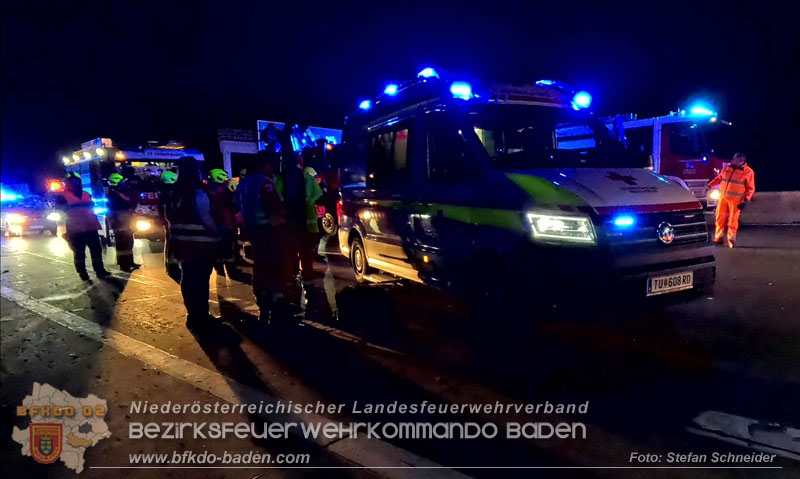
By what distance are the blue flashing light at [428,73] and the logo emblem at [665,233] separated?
2.78 metres

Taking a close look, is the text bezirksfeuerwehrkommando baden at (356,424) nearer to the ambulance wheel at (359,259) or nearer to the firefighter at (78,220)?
the ambulance wheel at (359,259)

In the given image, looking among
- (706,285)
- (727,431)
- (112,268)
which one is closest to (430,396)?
(727,431)

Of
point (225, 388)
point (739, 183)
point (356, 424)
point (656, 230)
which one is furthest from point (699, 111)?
point (225, 388)

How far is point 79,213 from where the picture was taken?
900 cm

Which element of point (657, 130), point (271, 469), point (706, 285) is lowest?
point (271, 469)

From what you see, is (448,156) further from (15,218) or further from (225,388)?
(15,218)

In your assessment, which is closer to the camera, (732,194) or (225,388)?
(225,388)

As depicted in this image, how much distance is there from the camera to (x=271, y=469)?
288 centimetres

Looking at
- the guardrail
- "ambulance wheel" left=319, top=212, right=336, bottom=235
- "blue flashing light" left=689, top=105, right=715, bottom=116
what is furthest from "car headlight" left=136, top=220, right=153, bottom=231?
the guardrail

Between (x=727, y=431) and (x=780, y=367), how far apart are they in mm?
1349

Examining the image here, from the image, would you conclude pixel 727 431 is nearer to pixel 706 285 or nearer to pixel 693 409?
pixel 693 409

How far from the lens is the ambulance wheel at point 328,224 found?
9.91 meters

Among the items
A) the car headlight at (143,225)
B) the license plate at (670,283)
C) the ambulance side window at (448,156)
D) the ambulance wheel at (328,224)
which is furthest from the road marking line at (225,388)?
the car headlight at (143,225)

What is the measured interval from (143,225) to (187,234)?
8.70 meters
